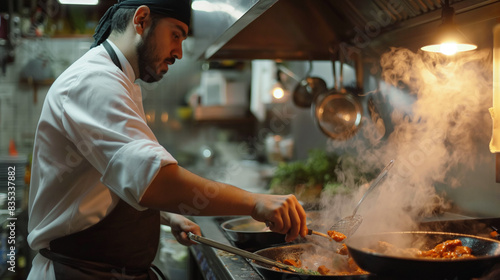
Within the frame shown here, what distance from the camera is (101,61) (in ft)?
4.40

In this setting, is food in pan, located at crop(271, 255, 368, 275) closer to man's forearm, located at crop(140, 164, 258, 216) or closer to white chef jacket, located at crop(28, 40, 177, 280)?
man's forearm, located at crop(140, 164, 258, 216)

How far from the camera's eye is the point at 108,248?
4.65 ft

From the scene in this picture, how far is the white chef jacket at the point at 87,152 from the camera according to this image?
1092 millimetres

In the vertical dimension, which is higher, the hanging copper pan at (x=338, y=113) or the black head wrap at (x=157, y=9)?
the black head wrap at (x=157, y=9)

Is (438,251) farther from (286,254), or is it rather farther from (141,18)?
(141,18)

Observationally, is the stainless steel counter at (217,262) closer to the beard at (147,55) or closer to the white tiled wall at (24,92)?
the beard at (147,55)

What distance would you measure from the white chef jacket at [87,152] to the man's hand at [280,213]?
0.84 feet

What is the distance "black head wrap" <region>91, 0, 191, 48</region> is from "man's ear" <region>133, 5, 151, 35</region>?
0.02 metres

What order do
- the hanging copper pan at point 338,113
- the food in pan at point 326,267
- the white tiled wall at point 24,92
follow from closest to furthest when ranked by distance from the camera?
the food in pan at point 326,267 < the hanging copper pan at point 338,113 < the white tiled wall at point 24,92

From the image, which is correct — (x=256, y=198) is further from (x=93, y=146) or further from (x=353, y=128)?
(x=353, y=128)

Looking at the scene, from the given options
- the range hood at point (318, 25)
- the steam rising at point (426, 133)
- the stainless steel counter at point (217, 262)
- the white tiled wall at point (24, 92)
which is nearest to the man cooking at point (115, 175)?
the stainless steel counter at point (217, 262)

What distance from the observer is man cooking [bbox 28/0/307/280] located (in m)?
1.11

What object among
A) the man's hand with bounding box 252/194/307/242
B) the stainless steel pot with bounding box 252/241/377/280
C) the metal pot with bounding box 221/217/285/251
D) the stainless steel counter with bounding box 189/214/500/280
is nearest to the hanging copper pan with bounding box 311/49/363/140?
the stainless steel counter with bounding box 189/214/500/280

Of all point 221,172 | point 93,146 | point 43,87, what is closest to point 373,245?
point 93,146
